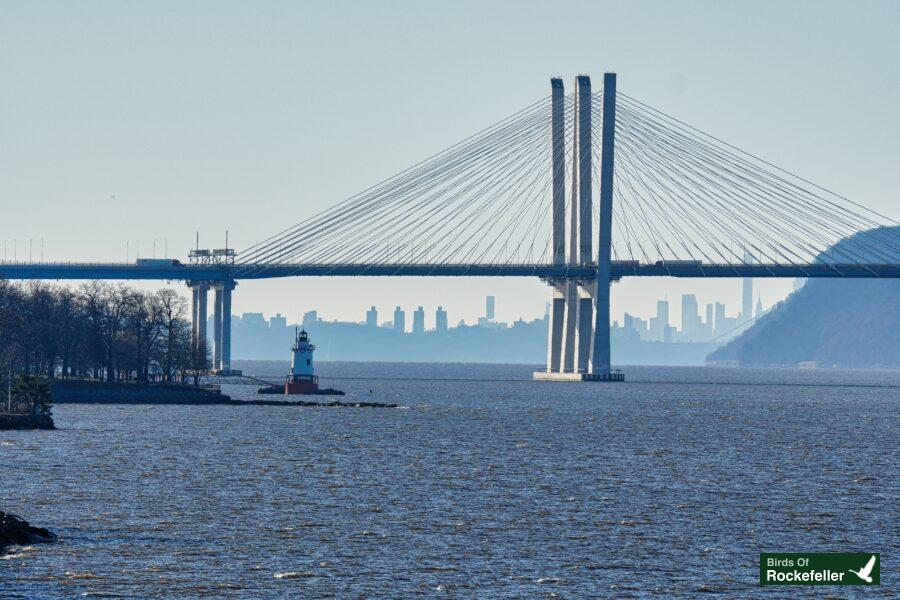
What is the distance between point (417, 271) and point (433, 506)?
115170 mm

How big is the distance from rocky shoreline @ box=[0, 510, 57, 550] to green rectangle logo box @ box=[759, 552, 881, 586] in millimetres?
18722

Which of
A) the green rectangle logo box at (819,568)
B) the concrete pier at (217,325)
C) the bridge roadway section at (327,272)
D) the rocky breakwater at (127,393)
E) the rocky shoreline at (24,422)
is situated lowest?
the green rectangle logo box at (819,568)

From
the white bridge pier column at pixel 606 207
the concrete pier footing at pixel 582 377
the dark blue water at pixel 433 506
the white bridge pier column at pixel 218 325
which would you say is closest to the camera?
the dark blue water at pixel 433 506

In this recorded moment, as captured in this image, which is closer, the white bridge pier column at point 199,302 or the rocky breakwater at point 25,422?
the rocky breakwater at point 25,422

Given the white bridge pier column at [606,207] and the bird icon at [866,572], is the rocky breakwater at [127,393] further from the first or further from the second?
the bird icon at [866,572]

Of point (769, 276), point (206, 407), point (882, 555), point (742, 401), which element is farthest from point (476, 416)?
point (882, 555)

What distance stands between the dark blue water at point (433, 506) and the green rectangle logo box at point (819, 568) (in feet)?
2.14

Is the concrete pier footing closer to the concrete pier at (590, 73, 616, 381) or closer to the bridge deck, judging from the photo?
the concrete pier at (590, 73, 616, 381)

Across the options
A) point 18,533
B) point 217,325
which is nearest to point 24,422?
point 18,533

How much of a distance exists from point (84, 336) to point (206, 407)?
12509 millimetres

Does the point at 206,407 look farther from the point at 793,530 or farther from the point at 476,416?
the point at 793,530

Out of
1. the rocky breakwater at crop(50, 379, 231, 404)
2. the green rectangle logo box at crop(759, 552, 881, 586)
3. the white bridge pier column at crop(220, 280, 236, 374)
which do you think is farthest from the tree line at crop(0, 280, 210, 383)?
the green rectangle logo box at crop(759, 552, 881, 586)

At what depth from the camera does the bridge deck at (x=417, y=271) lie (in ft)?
525

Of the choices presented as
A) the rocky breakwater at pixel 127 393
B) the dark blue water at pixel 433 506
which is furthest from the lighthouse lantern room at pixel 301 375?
the dark blue water at pixel 433 506
